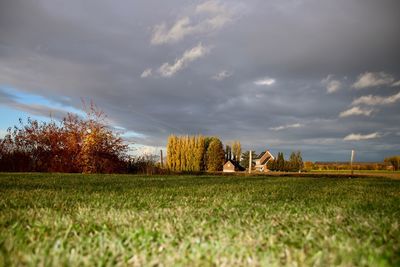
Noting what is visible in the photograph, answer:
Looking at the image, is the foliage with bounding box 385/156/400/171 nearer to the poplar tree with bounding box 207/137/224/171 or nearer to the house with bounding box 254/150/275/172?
the house with bounding box 254/150/275/172

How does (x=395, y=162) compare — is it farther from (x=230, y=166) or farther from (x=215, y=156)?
(x=215, y=156)

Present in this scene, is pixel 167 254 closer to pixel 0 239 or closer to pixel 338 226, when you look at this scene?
pixel 0 239

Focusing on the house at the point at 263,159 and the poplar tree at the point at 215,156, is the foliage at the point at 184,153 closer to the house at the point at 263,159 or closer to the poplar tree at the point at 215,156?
the poplar tree at the point at 215,156

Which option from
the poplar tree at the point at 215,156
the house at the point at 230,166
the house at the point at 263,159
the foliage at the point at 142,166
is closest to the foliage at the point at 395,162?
the house at the point at 263,159

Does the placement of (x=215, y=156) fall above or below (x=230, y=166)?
above

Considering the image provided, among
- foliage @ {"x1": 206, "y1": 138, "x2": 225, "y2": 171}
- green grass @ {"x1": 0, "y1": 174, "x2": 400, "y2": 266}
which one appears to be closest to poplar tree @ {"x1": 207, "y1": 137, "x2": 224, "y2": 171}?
foliage @ {"x1": 206, "y1": 138, "x2": 225, "y2": 171}

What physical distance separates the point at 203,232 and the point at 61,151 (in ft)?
73.1

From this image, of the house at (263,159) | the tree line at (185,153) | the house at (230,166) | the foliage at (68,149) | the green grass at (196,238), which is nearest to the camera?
the green grass at (196,238)

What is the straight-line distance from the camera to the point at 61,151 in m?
22.7

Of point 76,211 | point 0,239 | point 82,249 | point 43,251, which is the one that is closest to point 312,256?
point 82,249

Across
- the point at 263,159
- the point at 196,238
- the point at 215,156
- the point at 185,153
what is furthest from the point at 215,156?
the point at 196,238

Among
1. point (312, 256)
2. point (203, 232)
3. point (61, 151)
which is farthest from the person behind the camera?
point (61, 151)

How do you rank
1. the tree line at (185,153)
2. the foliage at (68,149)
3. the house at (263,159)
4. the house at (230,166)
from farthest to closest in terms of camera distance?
the house at (263,159) < the house at (230,166) < the tree line at (185,153) < the foliage at (68,149)

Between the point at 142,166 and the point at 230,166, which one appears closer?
the point at 142,166
